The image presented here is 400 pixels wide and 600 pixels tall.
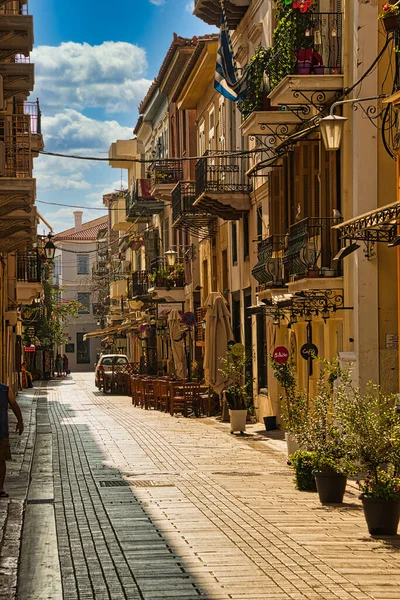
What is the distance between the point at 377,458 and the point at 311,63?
33.4 feet

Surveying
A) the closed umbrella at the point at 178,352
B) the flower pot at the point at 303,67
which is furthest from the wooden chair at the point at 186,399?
the flower pot at the point at 303,67

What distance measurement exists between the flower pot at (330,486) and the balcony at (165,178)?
99.0 feet

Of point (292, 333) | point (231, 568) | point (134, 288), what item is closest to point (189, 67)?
point (292, 333)

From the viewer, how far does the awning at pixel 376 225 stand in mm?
14586

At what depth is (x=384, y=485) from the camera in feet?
39.1

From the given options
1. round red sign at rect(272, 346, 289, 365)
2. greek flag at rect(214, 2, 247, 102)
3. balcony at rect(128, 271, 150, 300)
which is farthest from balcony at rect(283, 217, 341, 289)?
balcony at rect(128, 271, 150, 300)

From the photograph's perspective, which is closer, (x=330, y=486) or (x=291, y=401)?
(x=330, y=486)

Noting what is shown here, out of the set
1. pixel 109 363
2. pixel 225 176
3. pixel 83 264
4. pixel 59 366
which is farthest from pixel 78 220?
pixel 225 176

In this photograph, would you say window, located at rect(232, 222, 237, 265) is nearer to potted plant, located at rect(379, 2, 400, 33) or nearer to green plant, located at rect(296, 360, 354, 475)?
green plant, located at rect(296, 360, 354, 475)

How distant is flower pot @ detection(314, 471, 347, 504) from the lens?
14.5 metres

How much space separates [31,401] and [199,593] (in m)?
34.5

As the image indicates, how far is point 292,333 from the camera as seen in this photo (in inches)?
Result: 1016

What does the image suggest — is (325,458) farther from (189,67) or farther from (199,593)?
(189,67)

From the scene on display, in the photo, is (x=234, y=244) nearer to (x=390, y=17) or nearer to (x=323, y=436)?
(x=390, y=17)
